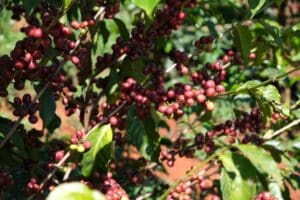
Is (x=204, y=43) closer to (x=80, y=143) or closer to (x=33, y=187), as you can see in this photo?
(x=80, y=143)

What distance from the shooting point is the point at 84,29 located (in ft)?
7.61

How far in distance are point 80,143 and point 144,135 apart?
31 centimetres

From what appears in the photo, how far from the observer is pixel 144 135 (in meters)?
2.54

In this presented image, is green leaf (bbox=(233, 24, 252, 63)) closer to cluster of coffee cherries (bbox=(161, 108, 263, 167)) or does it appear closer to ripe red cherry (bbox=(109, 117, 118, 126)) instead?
cluster of coffee cherries (bbox=(161, 108, 263, 167))

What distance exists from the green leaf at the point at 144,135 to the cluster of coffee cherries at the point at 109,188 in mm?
232

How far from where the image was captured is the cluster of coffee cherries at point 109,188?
2.14 m

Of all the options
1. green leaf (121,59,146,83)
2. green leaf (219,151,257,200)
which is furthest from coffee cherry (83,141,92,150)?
green leaf (219,151,257,200)

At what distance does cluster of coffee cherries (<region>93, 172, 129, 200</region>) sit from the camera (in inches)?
84.3

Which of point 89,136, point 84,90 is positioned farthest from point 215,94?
point 84,90

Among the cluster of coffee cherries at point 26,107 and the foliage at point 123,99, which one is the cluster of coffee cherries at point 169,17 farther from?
the cluster of coffee cherries at point 26,107

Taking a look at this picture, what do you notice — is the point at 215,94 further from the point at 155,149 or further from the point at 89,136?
the point at 89,136

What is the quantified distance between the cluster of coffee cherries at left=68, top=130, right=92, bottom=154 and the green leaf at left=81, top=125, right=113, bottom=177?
1.1 inches

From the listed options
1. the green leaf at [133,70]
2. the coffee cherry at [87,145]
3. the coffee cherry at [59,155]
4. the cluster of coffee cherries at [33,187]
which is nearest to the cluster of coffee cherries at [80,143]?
the coffee cherry at [87,145]

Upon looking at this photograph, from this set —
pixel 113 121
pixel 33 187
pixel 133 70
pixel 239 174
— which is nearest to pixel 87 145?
pixel 113 121
